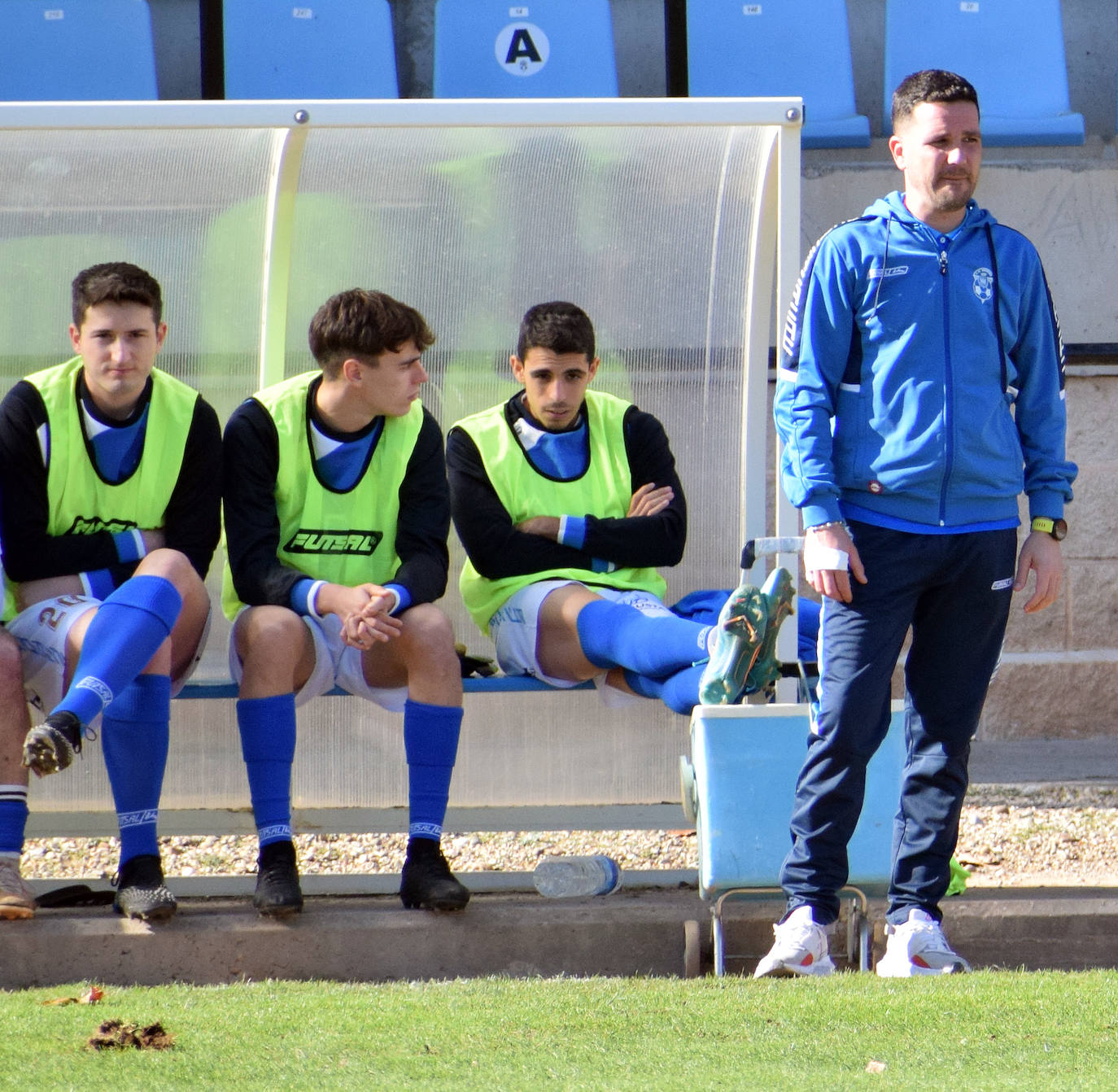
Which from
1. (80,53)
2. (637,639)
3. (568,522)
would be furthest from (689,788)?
(80,53)

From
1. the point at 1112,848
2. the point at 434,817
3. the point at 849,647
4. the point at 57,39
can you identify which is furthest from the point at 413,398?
the point at 57,39

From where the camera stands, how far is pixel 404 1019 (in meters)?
2.60

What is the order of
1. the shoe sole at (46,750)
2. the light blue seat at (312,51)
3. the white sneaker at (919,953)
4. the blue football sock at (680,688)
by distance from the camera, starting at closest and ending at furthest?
the shoe sole at (46,750) → the white sneaker at (919,953) → the blue football sock at (680,688) → the light blue seat at (312,51)

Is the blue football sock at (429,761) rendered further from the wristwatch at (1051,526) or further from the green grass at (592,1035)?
the wristwatch at (1051,526)

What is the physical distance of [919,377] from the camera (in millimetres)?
2871

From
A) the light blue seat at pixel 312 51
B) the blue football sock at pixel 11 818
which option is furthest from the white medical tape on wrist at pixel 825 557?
the light blue seat at pixel 312 51

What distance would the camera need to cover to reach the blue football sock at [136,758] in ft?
10.2

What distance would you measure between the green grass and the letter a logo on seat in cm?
492

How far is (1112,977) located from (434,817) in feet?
4.25

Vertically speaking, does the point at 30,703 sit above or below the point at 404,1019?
above

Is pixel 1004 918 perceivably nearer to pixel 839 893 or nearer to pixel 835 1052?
pixel 839 893

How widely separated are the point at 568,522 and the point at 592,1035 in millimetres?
1500

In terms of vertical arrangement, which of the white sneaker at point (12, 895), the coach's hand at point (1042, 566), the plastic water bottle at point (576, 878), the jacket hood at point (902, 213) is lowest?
the plastic water bottle at point (576, 878)

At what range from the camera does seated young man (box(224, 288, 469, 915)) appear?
126 inches
